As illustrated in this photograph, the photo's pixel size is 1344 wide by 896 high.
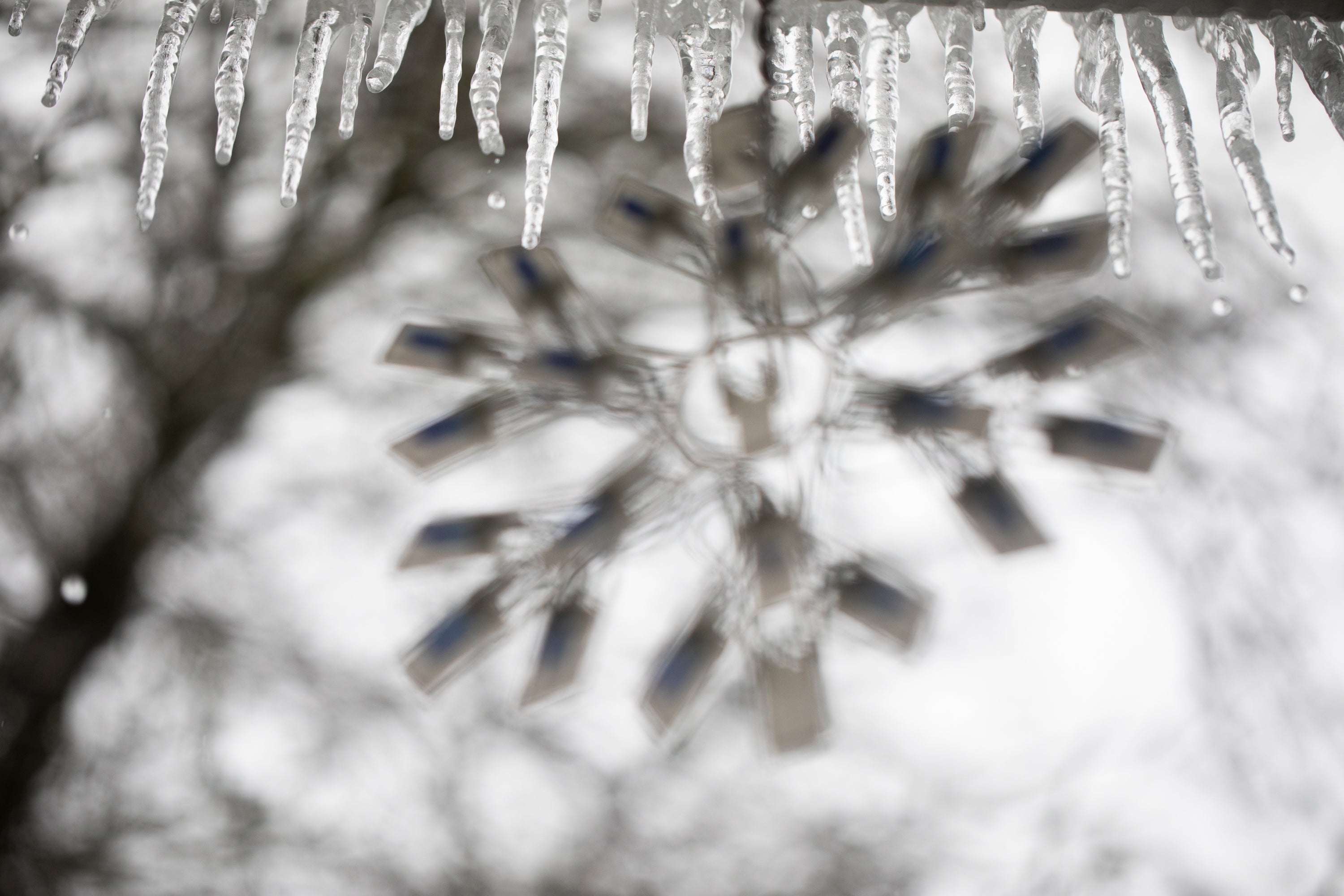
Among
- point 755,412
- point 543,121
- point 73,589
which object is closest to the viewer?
point 755,412

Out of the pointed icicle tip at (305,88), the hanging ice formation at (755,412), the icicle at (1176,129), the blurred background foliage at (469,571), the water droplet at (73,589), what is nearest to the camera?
the hanging ice formation at (755,412)

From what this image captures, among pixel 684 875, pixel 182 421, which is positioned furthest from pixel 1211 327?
pixel 182 421

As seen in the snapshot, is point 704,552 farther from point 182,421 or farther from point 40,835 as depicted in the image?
point 40,835

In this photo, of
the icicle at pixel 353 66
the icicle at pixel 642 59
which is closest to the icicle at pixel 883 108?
the icicle at pixel 642 59

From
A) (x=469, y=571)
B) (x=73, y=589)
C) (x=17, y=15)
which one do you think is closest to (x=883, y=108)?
(x=17, y=15)

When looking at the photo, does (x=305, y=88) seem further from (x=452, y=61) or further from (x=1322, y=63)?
(x=1322, y=63)

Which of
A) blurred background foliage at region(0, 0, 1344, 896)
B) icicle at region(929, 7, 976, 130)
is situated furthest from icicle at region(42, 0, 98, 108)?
blurred background foliage at region(0, 0, 1344, 896)

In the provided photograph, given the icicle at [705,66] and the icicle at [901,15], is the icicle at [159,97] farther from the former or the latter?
the icicle at [901,15]
